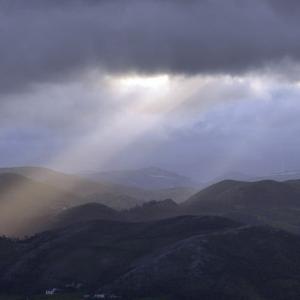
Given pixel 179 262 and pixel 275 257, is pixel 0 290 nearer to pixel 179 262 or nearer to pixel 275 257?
pixel 179 262

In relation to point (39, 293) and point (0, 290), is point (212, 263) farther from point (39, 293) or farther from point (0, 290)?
point (0, 290)

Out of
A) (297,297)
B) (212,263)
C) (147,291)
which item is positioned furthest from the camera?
(212,263)

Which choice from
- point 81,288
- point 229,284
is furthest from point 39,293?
point 229,284

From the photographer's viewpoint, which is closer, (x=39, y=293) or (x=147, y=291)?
(x=147, y=291)

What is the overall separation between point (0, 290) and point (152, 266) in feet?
156

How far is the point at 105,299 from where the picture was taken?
17250 cm

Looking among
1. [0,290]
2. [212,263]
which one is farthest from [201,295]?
[0,290]

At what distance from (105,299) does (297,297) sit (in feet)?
163

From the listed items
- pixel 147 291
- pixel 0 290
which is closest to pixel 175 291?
pixel 147 291

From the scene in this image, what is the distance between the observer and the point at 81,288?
191375 millimetres

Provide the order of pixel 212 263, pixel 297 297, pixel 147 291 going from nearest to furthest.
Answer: pixel 297 297 < pixel 147 291 < pixel 212 263

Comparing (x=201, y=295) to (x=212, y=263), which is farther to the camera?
(x=212, y=263)

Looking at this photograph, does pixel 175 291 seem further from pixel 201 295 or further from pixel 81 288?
pixel 81 288

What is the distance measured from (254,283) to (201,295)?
1633 cm
